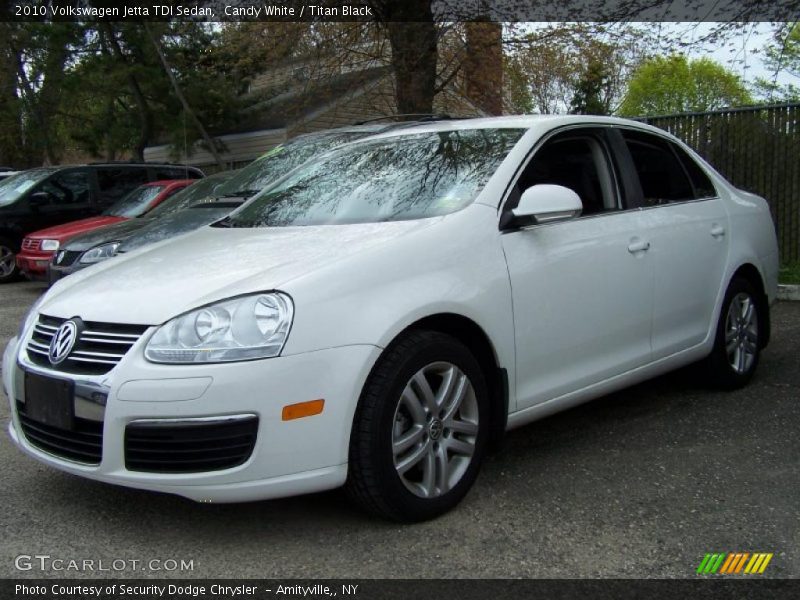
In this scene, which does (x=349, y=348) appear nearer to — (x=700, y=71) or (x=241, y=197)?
(x=241, y=197)

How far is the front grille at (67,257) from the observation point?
823cm

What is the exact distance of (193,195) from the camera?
8789mm

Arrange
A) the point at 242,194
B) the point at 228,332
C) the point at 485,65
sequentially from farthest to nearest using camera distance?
the point at 485,65 < the point at 242,194 < the point at 228,332

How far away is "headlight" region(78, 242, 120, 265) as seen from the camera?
7.69 m

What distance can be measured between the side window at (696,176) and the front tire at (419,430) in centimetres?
230

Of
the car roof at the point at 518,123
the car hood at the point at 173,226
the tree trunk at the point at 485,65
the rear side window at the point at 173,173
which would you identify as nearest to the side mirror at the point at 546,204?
the car roof at the point at 518,123

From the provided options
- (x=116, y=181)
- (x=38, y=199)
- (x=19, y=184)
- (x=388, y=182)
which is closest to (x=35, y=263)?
(x=38, y=199)

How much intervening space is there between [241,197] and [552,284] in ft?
14.6

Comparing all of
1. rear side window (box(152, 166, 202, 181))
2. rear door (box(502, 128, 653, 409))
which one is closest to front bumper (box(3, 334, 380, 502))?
rear door (box(502, 128, 653, 409))

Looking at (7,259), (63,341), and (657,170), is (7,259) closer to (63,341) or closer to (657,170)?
(63,341)

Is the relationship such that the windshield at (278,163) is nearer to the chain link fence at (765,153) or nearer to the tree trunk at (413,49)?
the tree trunk at (413,49)

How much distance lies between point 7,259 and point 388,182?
9.76 metres

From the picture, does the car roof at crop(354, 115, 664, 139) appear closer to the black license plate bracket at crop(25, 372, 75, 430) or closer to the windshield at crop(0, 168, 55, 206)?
the black license plate bracket at crop(25, 372, 75, 430)

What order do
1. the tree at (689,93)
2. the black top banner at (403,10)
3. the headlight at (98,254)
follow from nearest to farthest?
the headlight at (98,254)
the black top banner at (403,10)
the tree at (689,93)
